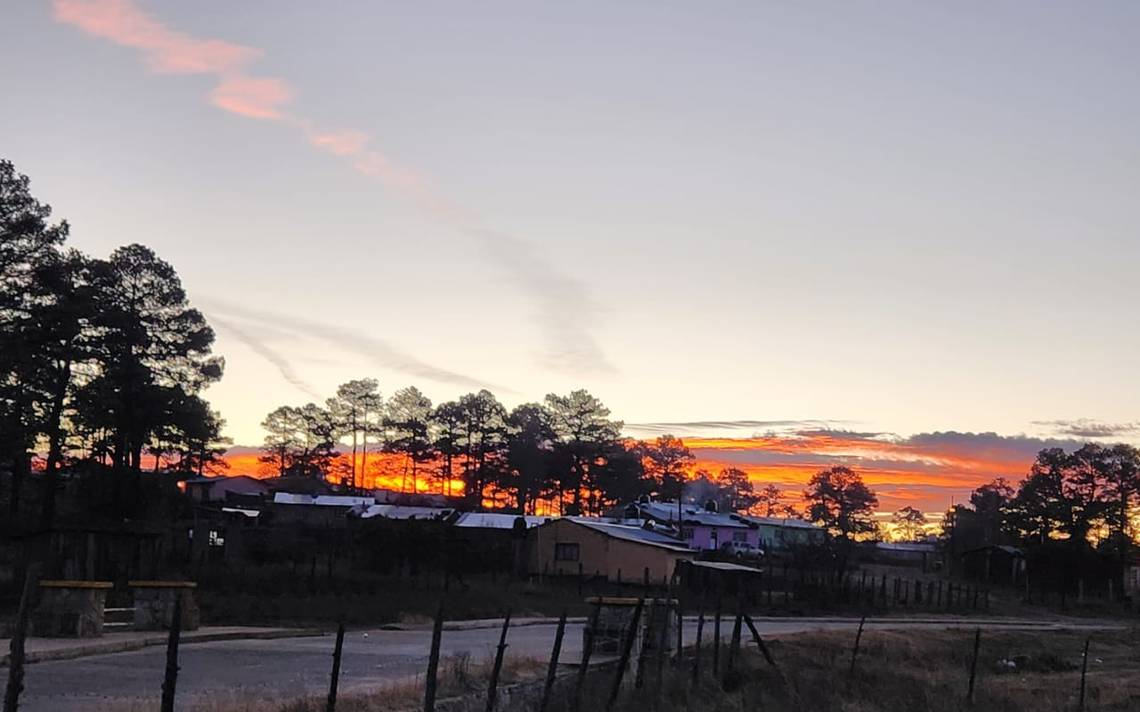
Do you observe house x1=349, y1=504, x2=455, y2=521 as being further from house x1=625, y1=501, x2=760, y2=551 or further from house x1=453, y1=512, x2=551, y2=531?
house x1=625, y1=501, x2=760, y2=551

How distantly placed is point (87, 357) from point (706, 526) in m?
55.4

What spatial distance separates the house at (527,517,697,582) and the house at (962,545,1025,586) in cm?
3596

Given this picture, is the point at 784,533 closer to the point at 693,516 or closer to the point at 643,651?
the point at 693,516

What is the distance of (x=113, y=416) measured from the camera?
49.8m

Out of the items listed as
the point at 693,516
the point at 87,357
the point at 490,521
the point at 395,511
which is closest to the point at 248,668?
the point at 87,357

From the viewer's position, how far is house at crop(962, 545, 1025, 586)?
275 feet

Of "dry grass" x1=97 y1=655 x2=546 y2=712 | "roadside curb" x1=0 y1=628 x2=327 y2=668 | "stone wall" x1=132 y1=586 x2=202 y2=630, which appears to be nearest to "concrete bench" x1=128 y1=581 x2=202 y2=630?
"stone wall" x1=132 y1=586 x2=202 y2=630

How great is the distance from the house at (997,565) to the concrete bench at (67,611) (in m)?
73.9

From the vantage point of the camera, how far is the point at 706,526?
3524 inches

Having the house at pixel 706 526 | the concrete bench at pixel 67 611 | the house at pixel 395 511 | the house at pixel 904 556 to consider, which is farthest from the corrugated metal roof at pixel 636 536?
the house at pixel 904 556

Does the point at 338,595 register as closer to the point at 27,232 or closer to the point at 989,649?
the point at 27,232

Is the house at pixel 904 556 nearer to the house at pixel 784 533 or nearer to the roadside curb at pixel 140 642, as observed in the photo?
the house at pixel 784 533

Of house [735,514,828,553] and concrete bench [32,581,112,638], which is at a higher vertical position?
concrete bench [32,581,112,638]

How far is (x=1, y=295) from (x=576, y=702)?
34.1m
